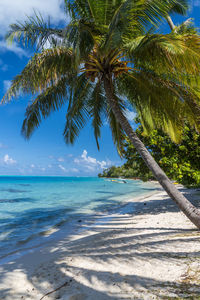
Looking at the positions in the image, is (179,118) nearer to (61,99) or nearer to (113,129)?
(113,129)

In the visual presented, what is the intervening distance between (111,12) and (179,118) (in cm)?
385

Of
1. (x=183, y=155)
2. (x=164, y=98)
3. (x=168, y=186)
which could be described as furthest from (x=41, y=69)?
Result: (x=183, y=155)

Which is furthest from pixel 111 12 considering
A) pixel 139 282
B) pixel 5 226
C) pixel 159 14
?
pixel 5 226

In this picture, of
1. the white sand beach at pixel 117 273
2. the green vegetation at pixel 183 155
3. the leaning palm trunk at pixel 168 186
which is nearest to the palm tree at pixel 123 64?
the leaning palm trunk at pixel 168 186

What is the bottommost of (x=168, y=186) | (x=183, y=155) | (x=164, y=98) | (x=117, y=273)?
(x=117, y=273)

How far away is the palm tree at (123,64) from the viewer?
460cm

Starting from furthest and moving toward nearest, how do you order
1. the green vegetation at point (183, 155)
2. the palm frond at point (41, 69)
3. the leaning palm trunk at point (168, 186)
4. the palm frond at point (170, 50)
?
the green vegetation at point (183, 155) < the palm frond at point (41, 69) < the palm frond at point (170, 50) < the leaning palm trunk at point (168, 186)

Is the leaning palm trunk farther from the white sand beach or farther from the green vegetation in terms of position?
the green vegetation

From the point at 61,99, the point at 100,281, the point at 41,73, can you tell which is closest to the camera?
the point at 100,281

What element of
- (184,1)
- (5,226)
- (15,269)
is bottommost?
(5,226)

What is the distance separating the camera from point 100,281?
3092mm

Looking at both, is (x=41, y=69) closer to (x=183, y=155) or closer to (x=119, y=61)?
(x=119, y=61)

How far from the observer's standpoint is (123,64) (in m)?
6.11

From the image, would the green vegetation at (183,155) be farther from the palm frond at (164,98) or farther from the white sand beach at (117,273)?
the white sand beach at (117,273)
